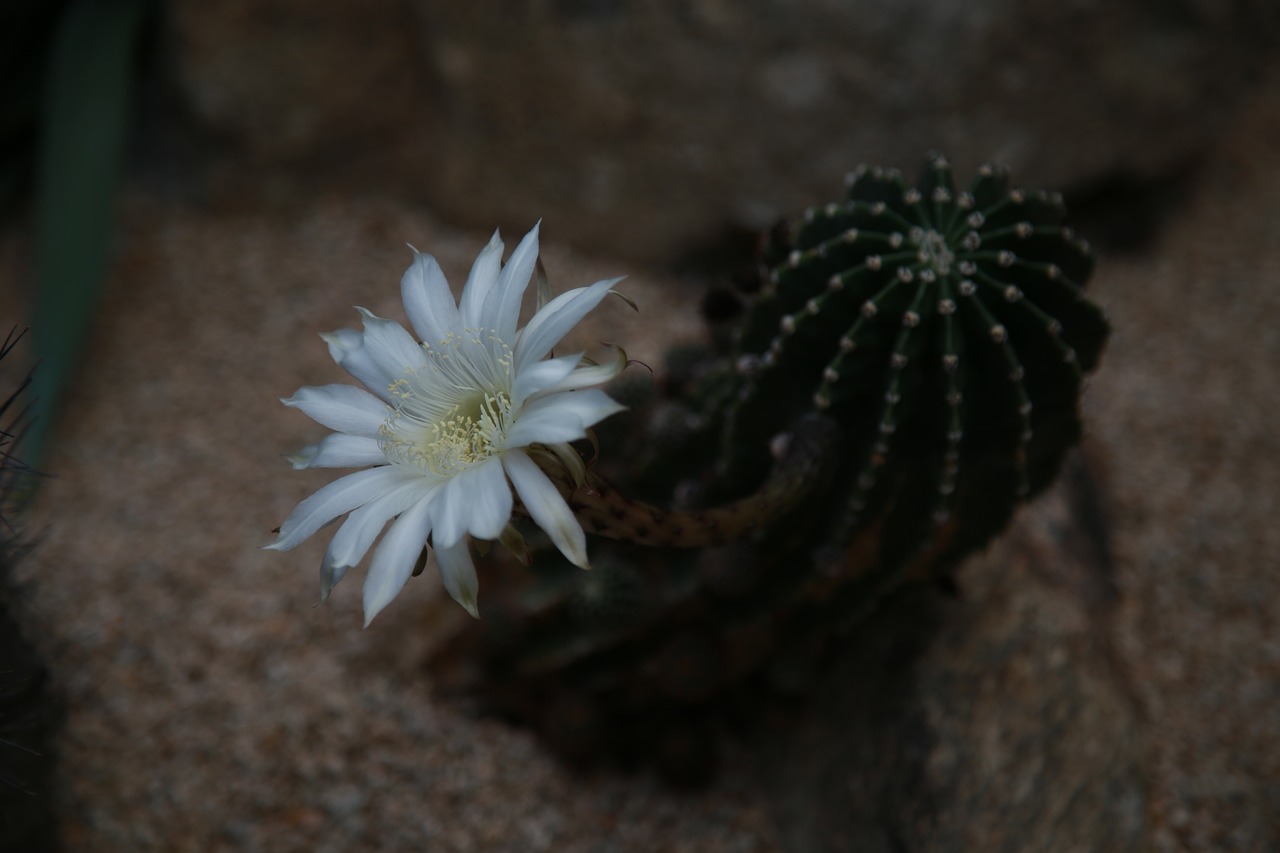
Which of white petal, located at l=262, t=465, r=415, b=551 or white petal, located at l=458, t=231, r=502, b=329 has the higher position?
white petal, located at l=458, t=231, r=502, b=329

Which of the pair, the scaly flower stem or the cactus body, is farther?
the cactus body

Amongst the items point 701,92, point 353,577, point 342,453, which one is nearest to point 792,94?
point 701,92

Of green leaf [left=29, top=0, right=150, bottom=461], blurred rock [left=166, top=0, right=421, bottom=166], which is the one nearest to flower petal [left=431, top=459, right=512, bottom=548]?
green leaf [left=29, top=0, right=150, bottom=461]

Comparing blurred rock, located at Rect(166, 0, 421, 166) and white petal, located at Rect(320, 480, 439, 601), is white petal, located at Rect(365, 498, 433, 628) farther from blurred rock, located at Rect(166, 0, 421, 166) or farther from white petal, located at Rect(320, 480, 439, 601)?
blurred rock, located at Rect(166, 0, 421, 166)

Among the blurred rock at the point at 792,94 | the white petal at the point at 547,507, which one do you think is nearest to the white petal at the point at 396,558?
the white petal at the point at 547,507

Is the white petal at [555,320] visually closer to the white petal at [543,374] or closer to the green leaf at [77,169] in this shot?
the white petal at [543,374]

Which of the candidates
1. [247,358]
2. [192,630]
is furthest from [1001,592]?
[247,358]
